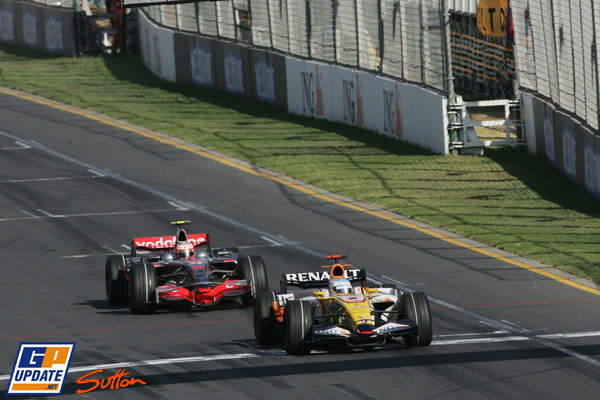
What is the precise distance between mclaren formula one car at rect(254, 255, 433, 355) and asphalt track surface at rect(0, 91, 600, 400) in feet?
0.62

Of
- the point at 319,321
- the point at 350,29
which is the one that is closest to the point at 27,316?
the point at 319,321

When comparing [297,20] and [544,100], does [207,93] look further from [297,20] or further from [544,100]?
[544,100]

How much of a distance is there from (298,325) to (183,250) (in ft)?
14.3

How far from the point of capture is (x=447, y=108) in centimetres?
3158

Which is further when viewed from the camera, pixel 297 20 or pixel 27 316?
pixel 297 20

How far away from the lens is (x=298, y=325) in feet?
49.2

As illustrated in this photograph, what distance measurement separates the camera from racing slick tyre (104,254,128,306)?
19.0 metres

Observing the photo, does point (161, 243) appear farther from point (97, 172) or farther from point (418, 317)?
point (97, 172)

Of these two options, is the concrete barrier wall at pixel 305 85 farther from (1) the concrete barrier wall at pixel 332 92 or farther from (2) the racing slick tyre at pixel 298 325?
(2) the racing slick tyre at pixel 298 325

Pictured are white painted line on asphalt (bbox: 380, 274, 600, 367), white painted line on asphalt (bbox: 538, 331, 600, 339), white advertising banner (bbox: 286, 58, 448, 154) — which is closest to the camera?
white painted line on asphalt (bbox: 380, 274, 600, 367)

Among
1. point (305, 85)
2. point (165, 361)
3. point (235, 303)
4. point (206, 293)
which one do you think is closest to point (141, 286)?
point (206, 293)

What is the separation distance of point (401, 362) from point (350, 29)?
73.9 feet

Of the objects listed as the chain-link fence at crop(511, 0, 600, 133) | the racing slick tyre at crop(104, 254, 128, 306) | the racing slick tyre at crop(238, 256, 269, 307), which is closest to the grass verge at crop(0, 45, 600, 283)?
the chain-link fence at crop(511, 0, 600, 133)

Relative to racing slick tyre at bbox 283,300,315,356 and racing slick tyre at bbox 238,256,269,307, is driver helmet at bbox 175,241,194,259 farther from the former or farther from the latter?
racing slick tyre at bbox 283,300,315,356
